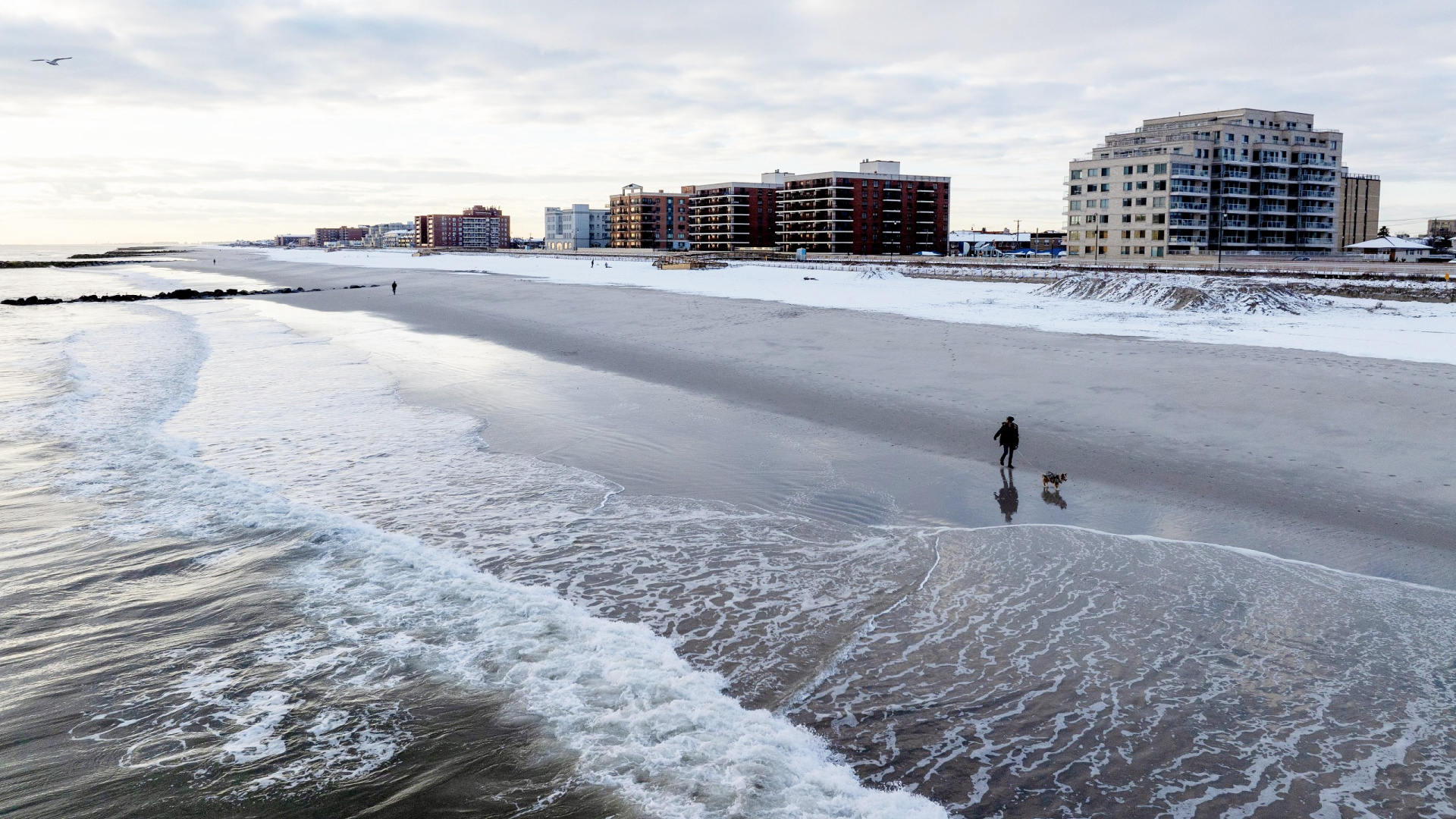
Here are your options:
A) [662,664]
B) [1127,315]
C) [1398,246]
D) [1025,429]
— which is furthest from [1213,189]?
[662,664]

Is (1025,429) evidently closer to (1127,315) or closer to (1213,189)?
(1127,315)

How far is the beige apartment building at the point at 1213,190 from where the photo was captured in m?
108

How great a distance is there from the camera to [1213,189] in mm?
112938

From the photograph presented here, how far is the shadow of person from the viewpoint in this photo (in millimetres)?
13281

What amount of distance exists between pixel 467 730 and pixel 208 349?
30951 millimetres

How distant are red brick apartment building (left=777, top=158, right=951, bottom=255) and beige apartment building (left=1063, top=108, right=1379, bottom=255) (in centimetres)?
4675

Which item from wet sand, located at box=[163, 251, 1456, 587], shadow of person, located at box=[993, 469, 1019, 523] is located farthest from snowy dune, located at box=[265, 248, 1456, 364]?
shadow of person, located at box=[993, 469, 1019, 523]

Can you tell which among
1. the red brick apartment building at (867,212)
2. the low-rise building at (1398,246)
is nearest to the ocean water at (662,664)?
the low-rise building at (1398,246)

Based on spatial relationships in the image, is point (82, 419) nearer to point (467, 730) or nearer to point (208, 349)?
point (208, 349)

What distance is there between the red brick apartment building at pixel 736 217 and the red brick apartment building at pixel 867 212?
1054cm

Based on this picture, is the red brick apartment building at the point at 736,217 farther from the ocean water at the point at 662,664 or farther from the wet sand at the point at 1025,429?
the ocean water at the point at 662,664

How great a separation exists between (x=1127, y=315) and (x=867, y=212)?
127 m

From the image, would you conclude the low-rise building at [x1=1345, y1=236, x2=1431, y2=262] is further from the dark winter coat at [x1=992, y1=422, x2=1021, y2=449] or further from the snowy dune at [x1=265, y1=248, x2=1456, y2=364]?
the dark winter coat at [x1=992, y1=422, x2=1021, y2=449]

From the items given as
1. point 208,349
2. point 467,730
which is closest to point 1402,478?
point 467,730
